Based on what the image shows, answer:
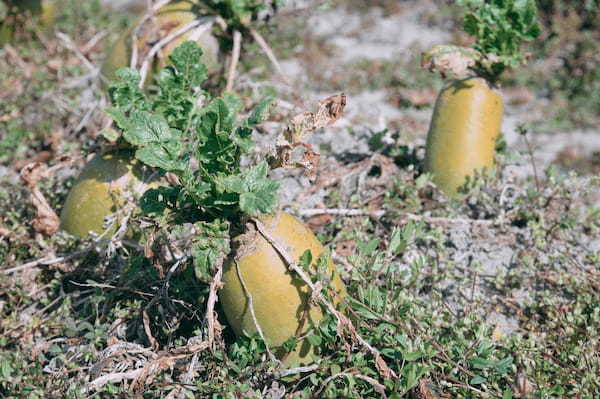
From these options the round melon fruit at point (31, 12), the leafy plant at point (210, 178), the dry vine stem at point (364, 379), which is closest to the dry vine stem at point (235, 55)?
the leafy plant at point (210, 178)

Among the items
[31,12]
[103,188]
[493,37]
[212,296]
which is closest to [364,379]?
[212,296]

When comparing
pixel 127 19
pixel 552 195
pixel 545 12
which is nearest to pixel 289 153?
pixel 552 195

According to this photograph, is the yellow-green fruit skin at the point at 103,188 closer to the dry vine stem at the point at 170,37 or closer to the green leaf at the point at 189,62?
the green leaf at the point at 189,62

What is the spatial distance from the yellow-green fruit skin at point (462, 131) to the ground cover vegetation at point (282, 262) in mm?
84

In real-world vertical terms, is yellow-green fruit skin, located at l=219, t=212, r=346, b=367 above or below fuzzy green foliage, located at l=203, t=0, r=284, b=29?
below

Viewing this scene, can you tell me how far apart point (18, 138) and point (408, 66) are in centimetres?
307

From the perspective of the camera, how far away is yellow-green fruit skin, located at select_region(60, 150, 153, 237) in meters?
2.62

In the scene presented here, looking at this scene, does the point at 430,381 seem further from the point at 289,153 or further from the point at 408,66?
the point at 408,66

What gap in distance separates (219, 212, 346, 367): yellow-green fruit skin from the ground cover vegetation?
3 centimetres

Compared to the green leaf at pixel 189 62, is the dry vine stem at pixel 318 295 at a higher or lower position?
lower

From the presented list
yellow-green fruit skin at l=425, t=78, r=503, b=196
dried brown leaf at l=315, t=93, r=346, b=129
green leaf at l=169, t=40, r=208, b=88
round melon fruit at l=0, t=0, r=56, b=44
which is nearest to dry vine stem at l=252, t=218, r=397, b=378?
dried brown leaf at l=315, t=93, r=346, b=129

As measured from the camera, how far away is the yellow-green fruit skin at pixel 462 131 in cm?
292

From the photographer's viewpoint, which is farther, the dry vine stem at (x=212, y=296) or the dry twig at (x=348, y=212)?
the dry twig at (x=348, y=212)

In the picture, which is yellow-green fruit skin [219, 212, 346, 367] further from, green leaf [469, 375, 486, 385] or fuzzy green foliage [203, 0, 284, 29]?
fuzzy green foliage [203, 0, 284, 29]
